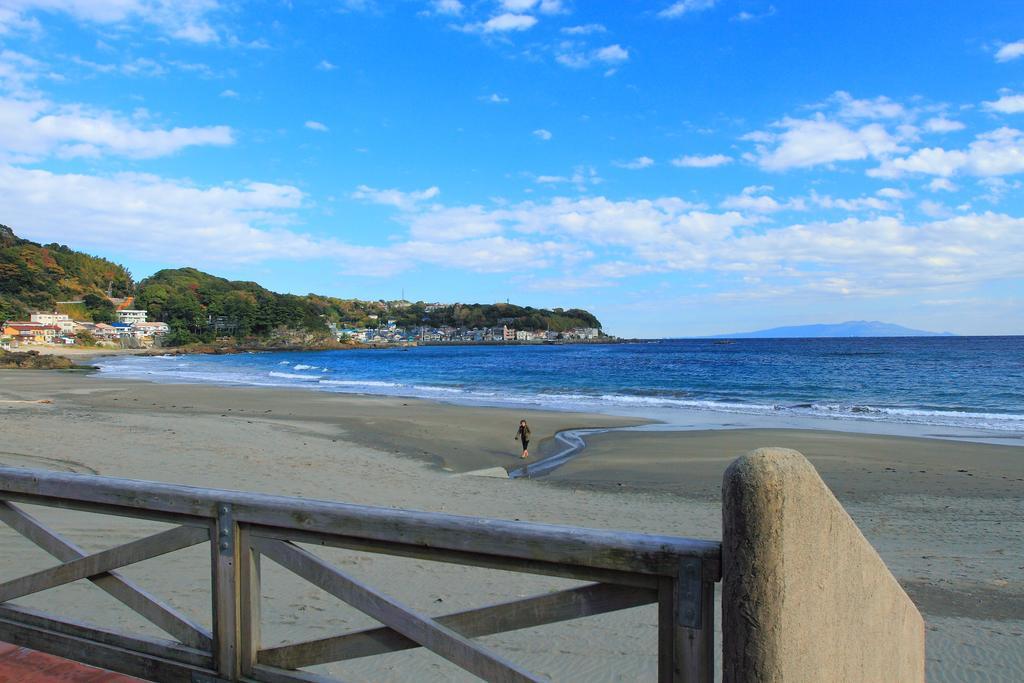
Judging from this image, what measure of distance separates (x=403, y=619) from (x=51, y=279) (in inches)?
6520

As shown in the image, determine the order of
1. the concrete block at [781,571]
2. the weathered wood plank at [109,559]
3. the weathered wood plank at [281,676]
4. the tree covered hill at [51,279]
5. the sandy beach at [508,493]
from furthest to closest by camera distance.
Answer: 1. the tree covered hill at [51,279]
2. the sandy beach at [508,493]
3. the weathered wood plank at [109,559]
4. the weathered wood plank at [281,676]
5. the concrete block at [781,571]

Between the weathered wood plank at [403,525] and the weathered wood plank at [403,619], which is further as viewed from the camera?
the weathered wood plank at [403,619]

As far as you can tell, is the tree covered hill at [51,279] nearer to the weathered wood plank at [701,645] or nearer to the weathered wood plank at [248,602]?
the weathered wood plank at [248,602]

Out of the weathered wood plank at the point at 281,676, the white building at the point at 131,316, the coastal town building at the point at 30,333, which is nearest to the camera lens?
the weathered wood plank at the point at 281,676

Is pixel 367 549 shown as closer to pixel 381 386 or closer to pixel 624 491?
pixel 624 491

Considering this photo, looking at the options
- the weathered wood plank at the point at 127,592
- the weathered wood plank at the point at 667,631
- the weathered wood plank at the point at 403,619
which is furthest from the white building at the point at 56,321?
the weathered wood plank at the point at 667,631

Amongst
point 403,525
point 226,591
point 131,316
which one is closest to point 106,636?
point 226,591

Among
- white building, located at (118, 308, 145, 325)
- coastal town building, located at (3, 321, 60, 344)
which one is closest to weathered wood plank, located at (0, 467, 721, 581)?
coastal town building, located at (3, 321, 60, 344)

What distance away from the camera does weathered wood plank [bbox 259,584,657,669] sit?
5.98 feet

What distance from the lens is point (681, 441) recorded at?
54.9ft

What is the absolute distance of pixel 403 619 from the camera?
2.12 m

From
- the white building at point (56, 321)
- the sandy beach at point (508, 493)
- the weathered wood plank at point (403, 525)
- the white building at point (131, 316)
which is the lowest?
the sandy beach at point (508, 493)

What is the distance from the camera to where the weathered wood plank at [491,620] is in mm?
1823

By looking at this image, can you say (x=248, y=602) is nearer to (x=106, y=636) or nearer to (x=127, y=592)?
(x=127, y=592)
